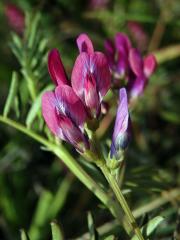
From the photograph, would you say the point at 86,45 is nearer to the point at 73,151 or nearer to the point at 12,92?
the point at 12,92

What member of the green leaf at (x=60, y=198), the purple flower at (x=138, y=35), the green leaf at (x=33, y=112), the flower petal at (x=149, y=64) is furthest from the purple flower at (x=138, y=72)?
the purple flower at (x=138, y=35)

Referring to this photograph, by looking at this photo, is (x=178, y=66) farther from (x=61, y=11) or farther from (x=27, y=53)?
(x=27, y=53)

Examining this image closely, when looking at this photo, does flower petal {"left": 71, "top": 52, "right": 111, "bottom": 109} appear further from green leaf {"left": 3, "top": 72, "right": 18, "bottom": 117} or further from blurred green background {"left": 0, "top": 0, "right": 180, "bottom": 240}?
blurred green background {"left": 0, "top": 0, "right": 180, "bottom": 240}

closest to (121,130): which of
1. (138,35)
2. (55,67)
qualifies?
(55,67)

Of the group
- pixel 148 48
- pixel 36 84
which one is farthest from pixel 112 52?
pixel 148 48

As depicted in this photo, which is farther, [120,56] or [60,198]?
[60,198]

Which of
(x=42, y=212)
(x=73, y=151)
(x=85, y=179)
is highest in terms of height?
(x=85, y=179)
